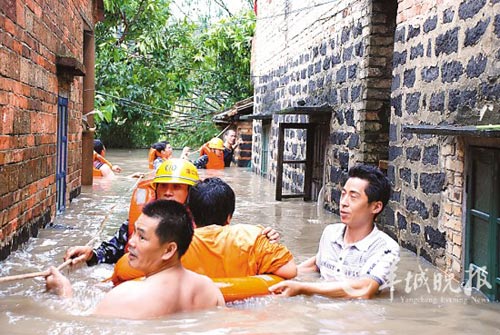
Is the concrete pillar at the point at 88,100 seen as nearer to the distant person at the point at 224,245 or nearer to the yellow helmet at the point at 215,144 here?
the yellow helmet at the point at 215,144

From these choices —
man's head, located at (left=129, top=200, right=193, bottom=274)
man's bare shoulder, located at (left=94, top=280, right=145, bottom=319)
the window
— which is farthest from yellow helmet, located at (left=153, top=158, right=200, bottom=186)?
the window

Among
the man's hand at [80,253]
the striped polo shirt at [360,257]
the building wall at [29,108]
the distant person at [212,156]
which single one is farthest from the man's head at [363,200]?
the distant person at [212,156]

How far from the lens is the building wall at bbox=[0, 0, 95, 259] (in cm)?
506

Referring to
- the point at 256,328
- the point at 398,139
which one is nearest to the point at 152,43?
the point at 398,139

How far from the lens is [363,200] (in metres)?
3.82

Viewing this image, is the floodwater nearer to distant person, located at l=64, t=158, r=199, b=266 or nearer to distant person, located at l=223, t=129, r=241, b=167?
distant person, located at l=64, t=158, r=199, b=266

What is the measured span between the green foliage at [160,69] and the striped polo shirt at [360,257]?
1136 cm

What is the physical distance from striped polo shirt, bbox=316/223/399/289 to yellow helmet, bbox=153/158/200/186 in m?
0.98

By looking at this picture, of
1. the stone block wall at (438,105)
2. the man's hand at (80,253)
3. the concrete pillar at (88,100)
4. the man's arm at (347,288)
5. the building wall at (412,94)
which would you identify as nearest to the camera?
the man's arm at (347,288)

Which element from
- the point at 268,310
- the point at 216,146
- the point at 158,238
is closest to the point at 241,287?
the point at 268,310

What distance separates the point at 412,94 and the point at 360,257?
2748mm

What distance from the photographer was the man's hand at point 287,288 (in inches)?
142

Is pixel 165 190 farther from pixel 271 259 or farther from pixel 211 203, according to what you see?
pixel 271 259

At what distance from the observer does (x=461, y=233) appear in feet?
16.4
